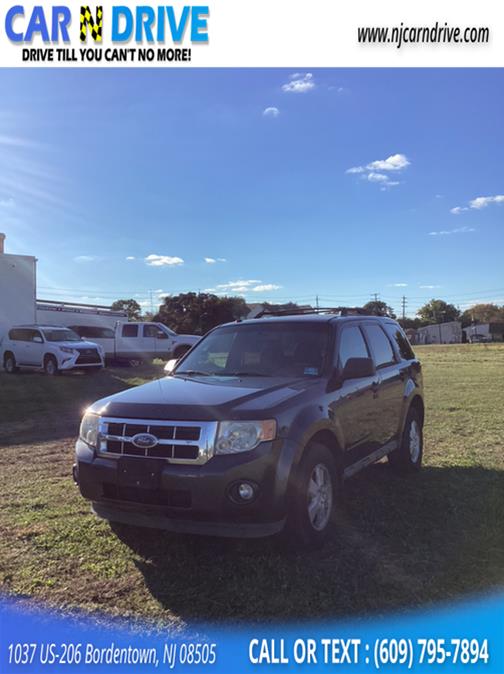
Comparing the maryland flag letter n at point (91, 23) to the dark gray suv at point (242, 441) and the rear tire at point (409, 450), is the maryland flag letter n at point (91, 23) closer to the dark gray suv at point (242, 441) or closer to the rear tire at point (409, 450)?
the dark gray suv at point (242, 441)

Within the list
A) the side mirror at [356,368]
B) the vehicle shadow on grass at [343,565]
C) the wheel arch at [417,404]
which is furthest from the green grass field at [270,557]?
the side mirror at [356,368]

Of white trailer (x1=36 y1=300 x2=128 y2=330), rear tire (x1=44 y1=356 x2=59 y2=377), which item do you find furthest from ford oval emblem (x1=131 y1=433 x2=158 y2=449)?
white trailer (x1=36 y1=300 x2=128 y2=330)

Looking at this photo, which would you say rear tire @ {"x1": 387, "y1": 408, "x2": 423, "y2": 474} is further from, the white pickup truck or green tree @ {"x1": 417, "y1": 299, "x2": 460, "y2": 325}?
green tree @ {"x1": 417, "y1": 299, "x2": 460, "y2": 325}

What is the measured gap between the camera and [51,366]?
59.5 feet

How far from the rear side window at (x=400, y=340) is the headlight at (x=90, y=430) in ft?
12.2

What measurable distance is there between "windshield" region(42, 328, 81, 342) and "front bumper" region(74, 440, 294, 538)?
16242mm

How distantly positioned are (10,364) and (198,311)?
41665mm

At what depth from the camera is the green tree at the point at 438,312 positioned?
430ft

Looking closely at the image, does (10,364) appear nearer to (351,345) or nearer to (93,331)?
(93,331)

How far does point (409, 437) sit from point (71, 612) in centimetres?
412

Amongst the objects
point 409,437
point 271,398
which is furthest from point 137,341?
point 271,398

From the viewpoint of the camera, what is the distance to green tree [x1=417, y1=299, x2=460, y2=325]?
131m

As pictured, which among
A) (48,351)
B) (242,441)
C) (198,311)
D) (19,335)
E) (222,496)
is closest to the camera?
(222,496)

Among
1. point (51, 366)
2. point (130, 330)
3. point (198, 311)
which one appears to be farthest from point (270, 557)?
point (198, 311)
